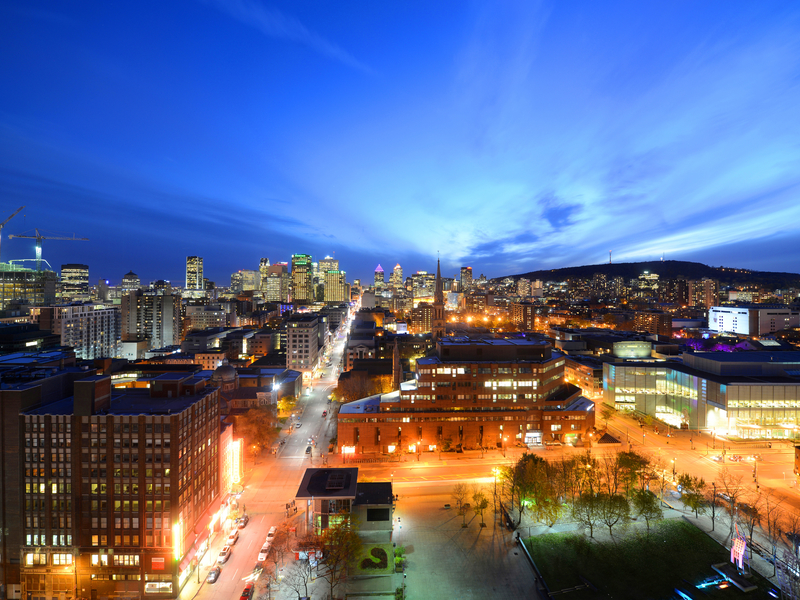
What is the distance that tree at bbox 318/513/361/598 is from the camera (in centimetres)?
3322

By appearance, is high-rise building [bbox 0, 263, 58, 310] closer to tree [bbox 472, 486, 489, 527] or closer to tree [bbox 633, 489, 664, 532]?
tree [bbox 472, 486, 489, 527]

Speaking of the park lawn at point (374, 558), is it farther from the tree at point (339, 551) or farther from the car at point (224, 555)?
the car at point (224, 555)

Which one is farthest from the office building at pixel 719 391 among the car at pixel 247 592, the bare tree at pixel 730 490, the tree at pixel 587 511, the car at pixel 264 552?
the car at pixel 247 592

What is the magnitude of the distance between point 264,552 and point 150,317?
484ft

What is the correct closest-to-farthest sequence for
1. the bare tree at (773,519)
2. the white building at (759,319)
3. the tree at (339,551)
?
the tree at (339,551)
the bare tree at (773,519)
the white building at (759,319)

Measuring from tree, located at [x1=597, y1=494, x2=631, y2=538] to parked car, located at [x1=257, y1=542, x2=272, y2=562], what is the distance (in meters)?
34.2

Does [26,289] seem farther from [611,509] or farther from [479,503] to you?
[611,509]

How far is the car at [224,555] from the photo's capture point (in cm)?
3591

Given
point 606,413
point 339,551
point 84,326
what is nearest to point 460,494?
point 339,551

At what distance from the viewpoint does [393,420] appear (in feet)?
205

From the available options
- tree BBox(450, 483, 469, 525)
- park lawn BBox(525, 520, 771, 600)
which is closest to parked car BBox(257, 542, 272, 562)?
tree BBox(450, 483, 469, 525)

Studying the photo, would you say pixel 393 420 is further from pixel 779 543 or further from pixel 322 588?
pixel 779 543

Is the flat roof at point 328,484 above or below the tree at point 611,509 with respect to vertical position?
above

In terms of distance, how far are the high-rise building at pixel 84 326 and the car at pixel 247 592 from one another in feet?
379
